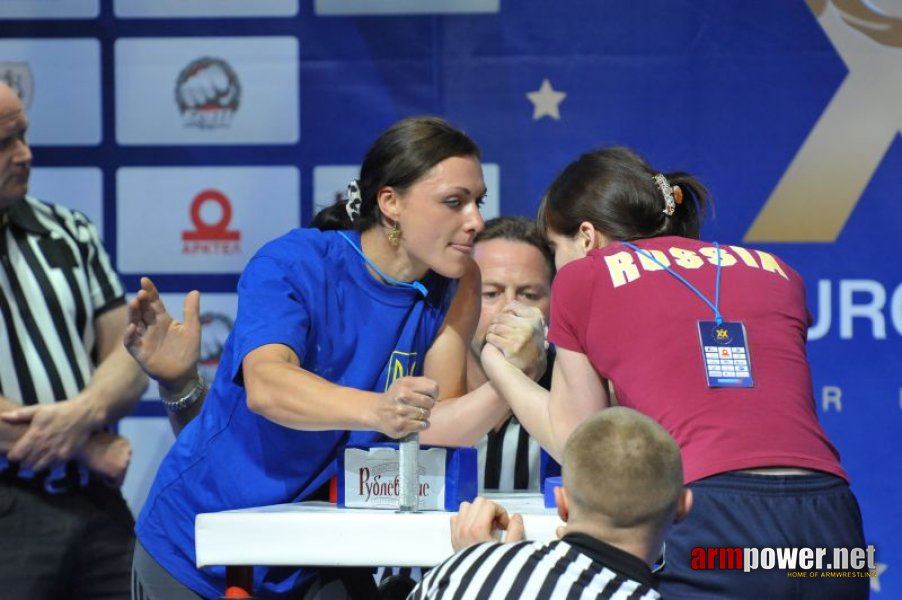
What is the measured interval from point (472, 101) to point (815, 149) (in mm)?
1060

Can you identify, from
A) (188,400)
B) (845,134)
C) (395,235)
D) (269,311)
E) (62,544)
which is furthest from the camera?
(845,134)

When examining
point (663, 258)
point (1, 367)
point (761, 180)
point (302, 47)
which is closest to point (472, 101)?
point (302, 47)

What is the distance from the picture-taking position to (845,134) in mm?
3854

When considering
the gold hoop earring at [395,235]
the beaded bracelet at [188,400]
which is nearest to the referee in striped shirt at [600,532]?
the gold hoop earring at [395,235]

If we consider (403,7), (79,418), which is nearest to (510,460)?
(79,418)

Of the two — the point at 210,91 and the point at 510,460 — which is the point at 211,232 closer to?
the point at 210,91

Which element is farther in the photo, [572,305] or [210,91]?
[210,91]

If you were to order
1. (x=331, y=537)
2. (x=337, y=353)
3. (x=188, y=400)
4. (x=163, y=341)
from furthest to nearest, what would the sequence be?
(x=188, y=400) < (x=163, y=341) < (x=337, y=353) < (x=331, y=537)

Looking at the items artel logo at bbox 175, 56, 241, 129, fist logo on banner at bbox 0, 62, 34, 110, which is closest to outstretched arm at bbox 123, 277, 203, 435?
artel logo at bbox 175, 56, 241, 129

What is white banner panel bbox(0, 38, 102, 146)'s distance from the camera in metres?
3.97

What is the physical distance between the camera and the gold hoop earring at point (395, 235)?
250 centimetres

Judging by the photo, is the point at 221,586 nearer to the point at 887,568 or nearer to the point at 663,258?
the point at 663,258

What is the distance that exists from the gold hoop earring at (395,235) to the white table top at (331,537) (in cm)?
67

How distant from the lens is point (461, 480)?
87.0 inches
